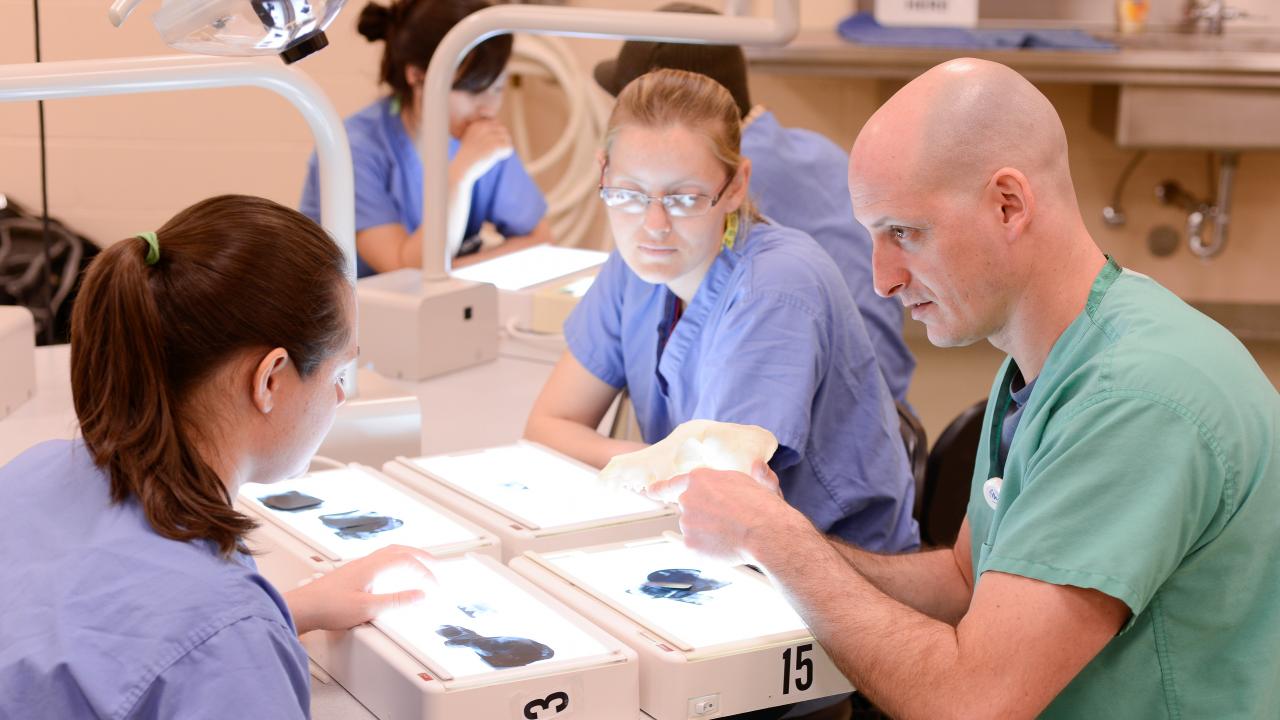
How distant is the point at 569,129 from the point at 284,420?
3137mm

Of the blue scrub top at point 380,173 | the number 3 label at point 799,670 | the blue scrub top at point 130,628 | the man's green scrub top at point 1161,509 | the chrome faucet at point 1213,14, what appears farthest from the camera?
the chrome faucet at point 1213,14

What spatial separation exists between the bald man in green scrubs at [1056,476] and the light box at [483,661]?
0.63ft

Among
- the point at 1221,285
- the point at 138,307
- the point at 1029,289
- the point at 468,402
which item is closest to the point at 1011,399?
the point at 1029,289

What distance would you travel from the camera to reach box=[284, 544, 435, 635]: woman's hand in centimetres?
124

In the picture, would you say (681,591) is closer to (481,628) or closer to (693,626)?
(693,626)

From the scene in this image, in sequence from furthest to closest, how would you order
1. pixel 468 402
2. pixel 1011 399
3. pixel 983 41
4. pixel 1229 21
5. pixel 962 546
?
pixel 1229 21
pixel 983 41
pixel 468 402
pixel 962 546
pixel 1011 399

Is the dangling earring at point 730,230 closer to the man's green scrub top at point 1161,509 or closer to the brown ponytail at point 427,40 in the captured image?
the man's green scrub top at point 1161,509

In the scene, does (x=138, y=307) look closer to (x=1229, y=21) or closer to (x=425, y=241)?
(x=425, y=241)

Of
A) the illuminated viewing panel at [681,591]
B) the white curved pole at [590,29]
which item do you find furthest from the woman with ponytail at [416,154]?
the illuminated viewing panel at [681,591]

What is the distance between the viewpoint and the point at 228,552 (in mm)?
1031

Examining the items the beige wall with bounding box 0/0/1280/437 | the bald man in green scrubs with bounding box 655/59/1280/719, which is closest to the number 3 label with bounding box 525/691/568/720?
the bald man in green scrubs with bounding box 655/59/1280/719

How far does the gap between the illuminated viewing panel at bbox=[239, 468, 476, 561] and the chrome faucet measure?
3333 millimetres

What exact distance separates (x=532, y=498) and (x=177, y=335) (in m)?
0.61

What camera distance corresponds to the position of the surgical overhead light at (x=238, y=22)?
118 cm
